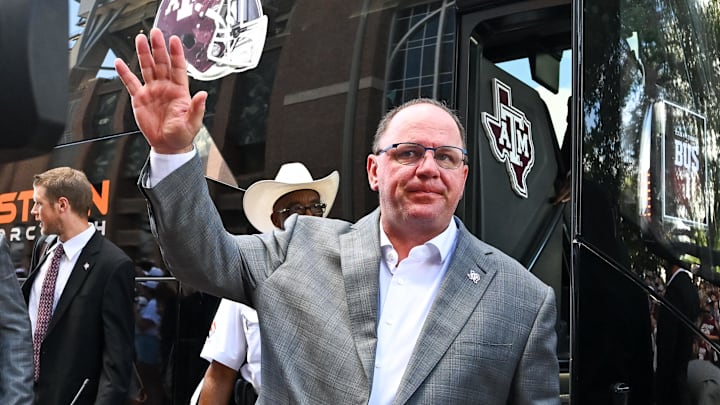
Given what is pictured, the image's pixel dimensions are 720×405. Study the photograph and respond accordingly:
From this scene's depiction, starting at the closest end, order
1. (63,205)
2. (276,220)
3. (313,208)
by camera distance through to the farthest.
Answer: (313,208) → (276,220) → (63,205)

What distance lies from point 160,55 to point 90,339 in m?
2.28

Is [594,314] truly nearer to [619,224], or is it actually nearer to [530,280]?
[619,224]

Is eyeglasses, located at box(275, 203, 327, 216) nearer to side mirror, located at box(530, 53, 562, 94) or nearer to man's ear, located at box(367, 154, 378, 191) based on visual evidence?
side mirror, located at box(530, 53, 562, 94)

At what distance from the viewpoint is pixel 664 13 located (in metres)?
3.35

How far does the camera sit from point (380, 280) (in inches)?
→ 88.7

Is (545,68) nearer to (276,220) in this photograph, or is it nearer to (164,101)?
(276,220)

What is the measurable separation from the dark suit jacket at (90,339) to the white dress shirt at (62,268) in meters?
0.08

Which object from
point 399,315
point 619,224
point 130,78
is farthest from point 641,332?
Answer: point 130,78

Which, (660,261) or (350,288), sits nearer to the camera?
(350,288)

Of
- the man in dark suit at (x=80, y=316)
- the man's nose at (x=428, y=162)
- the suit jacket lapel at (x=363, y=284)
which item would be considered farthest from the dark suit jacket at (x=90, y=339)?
the man's nose at (x=428, y=162)

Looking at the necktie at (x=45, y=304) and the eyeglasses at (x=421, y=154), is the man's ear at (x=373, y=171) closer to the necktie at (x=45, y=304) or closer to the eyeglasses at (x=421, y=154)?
the eyeglasses at (x=421, y=154)

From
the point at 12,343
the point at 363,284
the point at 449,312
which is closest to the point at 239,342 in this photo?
A: the point at 12,343

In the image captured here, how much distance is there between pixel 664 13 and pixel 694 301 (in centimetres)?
112

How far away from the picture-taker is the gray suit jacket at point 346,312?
6.79ft
